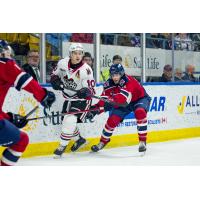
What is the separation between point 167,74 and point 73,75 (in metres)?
1.74

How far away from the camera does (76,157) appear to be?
4.94 m

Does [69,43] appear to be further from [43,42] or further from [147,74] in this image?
[147,74]

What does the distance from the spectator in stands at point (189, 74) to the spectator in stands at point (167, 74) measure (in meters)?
0.27

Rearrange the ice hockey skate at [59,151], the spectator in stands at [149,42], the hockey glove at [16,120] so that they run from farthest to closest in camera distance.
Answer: the spectator in stands at [149,42]
the ice hockey skate at [59,151]
the hockey glove at [16,120]

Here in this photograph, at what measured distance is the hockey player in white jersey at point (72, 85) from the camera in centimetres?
488

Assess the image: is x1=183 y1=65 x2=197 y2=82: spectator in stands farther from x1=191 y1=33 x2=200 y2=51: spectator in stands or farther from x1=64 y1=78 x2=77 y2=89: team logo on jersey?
x1=64 y1=78 x2=77 y2=89: team logo on jersey

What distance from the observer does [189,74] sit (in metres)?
6.71

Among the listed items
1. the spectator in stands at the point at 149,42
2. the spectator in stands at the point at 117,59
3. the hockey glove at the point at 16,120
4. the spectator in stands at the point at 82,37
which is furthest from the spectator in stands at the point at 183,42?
the hockey glove at the point at 16,120

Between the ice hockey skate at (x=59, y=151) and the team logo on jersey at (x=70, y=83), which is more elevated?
the team logo on jersey at (x=70, y=83)

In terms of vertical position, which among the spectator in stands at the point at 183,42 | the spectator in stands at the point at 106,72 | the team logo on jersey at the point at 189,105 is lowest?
the team logo on jersey at the point at 189,105

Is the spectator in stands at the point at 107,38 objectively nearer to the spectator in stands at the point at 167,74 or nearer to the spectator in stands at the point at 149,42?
the spectator in stands at the point at 149,42

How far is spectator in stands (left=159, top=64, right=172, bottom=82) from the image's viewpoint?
631 cm

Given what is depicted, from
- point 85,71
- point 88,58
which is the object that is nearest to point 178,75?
point 88,58

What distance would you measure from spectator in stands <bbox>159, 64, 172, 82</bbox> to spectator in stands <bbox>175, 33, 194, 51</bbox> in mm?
294
